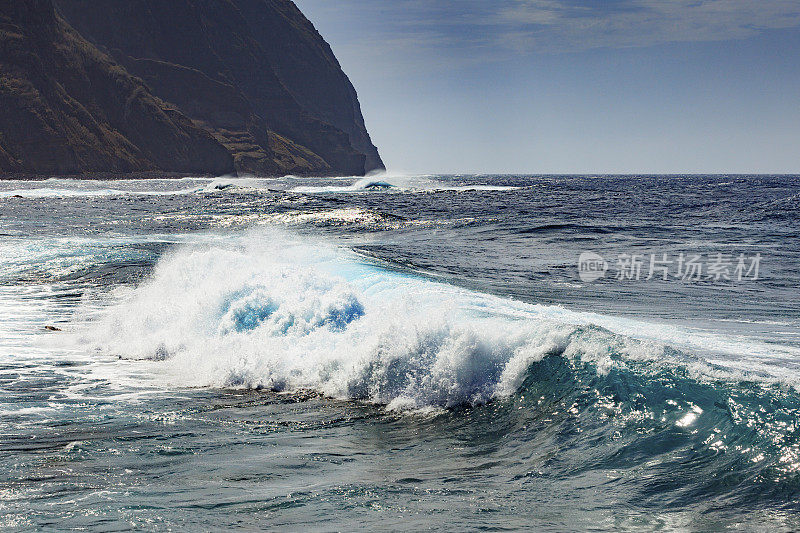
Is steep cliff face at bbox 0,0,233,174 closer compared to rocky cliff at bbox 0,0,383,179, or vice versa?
steep cliff face at bbox 0,0,233,174

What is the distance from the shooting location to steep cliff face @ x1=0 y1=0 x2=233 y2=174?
11219cm

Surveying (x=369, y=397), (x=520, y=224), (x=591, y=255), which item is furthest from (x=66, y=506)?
(x=520, y=224)

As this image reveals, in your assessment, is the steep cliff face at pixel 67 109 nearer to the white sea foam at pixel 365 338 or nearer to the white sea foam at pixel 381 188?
the white sea foam at pixel 381 188

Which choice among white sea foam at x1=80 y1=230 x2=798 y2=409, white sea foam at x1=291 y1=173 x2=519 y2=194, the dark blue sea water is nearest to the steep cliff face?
white sea foam at x1=291 y1=173 x2=519 y2=194

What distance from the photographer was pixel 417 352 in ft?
26.7

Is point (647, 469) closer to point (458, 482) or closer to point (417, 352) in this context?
point (458, 482)

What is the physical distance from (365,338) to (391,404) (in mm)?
1375

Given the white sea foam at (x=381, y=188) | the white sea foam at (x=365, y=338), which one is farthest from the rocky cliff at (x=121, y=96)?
the white sea foam at (x=365, y=338)

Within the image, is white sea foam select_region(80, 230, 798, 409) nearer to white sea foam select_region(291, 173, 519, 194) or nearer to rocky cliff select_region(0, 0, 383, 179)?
white sea foam select_region(291, 173, 519, 194)

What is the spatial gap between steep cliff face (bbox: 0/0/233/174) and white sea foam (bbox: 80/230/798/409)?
113 metres

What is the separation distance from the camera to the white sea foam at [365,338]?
25.4ft

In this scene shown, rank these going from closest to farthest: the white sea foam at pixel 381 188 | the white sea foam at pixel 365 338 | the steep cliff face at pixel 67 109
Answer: the white sea foam at pixel 365 338, the white sea foam at pixel 381 188, the steep cliff face at pixel 67 109

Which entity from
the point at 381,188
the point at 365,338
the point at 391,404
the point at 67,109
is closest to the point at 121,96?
the point at 67,109

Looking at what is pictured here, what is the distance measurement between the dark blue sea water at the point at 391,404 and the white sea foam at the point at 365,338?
0.11ft
